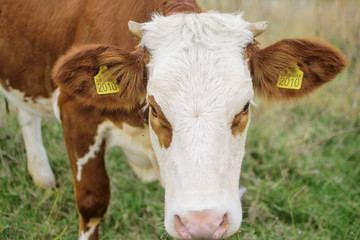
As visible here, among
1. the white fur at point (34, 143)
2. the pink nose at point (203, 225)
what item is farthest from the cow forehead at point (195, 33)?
the white fur at point (34, 143)

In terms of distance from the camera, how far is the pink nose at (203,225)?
1.90 m

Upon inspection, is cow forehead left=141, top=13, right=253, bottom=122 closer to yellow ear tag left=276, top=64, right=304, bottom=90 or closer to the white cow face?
the white cow face

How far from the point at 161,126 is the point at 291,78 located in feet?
3.16

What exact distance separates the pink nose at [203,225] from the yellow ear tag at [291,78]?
1.09m

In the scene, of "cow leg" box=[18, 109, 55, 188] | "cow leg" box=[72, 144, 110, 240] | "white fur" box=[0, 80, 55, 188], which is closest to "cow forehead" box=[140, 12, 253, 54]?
"cow leg" box=[72, 144, 110, 240]

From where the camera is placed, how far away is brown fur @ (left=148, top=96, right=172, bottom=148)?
2258mm

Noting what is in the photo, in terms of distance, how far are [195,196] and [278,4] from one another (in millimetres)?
9028

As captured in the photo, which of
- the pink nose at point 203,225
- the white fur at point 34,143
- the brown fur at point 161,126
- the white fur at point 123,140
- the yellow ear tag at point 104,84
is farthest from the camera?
the white fur at point 34,143

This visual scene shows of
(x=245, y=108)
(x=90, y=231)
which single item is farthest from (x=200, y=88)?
(x=90, y=231)

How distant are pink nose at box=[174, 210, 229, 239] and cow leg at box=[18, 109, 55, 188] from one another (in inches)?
96.6

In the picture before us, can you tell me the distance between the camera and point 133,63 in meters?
2.53

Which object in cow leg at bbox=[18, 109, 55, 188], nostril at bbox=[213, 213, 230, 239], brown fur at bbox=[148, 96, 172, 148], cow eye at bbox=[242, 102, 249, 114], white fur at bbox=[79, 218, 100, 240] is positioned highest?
cow eye at bbox=[242, 102, 249, 114]

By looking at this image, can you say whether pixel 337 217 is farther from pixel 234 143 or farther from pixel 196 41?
pixel 196 41

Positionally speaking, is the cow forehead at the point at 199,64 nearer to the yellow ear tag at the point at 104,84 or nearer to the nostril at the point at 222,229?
the yellow ear tag at the point at 104,84
